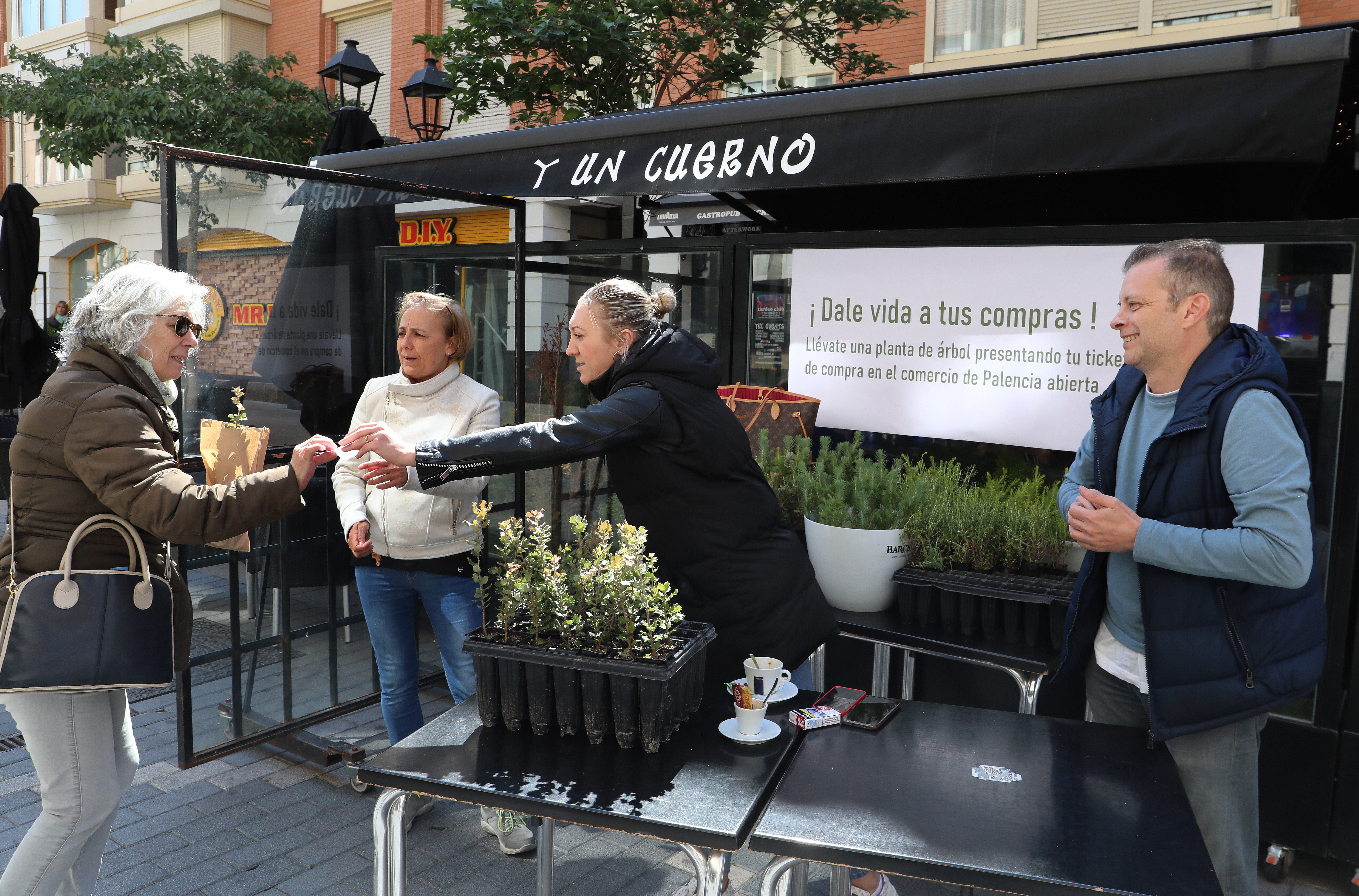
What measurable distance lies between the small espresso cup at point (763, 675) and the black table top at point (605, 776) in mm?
91

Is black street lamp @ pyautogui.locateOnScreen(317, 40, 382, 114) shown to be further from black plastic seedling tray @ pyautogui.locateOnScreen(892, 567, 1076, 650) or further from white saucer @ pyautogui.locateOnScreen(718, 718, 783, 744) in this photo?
white saucer @ pyautogui.locateOnScreen(718, 718, 783, 744)

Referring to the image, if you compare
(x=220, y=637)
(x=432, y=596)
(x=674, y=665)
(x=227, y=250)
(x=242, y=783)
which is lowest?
(x=242, y=783)

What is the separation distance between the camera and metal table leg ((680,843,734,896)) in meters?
1.72

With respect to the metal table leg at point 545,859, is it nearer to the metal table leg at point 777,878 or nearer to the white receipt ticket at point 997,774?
the metal table leg at point 777,878

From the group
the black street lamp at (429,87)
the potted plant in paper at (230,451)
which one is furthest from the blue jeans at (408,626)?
the black street lamp at (429,87)

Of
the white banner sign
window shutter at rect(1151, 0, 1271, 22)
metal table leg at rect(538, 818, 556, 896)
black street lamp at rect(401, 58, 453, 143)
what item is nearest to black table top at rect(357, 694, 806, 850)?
metal table leg at rect(538, 818, 556, 896)

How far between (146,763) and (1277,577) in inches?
160

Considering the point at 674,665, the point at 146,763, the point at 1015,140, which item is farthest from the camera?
the point at 146,763

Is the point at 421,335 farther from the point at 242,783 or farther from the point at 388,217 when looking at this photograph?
the point at 242,783

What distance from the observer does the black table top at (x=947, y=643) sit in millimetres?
2842

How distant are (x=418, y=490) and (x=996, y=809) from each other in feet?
6.69

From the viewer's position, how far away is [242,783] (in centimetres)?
385

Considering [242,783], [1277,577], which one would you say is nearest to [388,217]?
[242,783]

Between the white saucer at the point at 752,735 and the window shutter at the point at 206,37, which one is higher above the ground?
the window shutter at the point at 206,37
